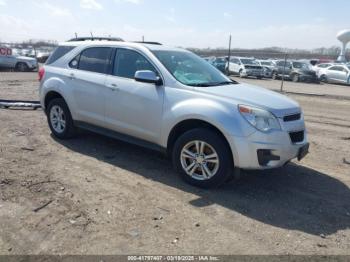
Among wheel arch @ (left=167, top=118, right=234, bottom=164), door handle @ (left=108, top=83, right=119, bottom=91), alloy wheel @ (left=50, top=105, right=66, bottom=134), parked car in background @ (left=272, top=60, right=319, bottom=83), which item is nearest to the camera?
wheel arch @ (left=167, top=118, right=234, bottom=164)

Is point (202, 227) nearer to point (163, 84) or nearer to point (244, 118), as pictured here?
point (244, 118)

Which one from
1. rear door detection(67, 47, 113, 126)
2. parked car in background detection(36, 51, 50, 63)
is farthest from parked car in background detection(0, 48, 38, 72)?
rear door detection(67, 47, 113, 126)

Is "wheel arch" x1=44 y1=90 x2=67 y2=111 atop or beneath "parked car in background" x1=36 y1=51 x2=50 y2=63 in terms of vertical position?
atop

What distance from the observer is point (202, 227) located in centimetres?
390

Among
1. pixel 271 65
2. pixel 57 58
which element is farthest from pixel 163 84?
pixel 271 65

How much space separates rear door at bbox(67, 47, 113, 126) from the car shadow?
25.7 inches

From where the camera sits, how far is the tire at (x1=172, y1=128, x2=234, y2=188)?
4.66 meters

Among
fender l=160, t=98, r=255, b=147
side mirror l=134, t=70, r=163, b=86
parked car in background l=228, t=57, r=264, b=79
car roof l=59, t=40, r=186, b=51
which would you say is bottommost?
parked car in background l=228, t=57, r=264, b=79

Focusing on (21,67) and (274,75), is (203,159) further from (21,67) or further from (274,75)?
(274,75)

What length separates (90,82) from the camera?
239 inches

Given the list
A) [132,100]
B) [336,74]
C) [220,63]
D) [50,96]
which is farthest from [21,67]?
[132,100]

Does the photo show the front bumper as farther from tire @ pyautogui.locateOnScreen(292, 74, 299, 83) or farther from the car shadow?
tire @ pyautogui.locateOnScreen(292, 74, 299, 83)

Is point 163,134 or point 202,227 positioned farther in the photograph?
point 163,134

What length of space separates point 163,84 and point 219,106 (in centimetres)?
93
